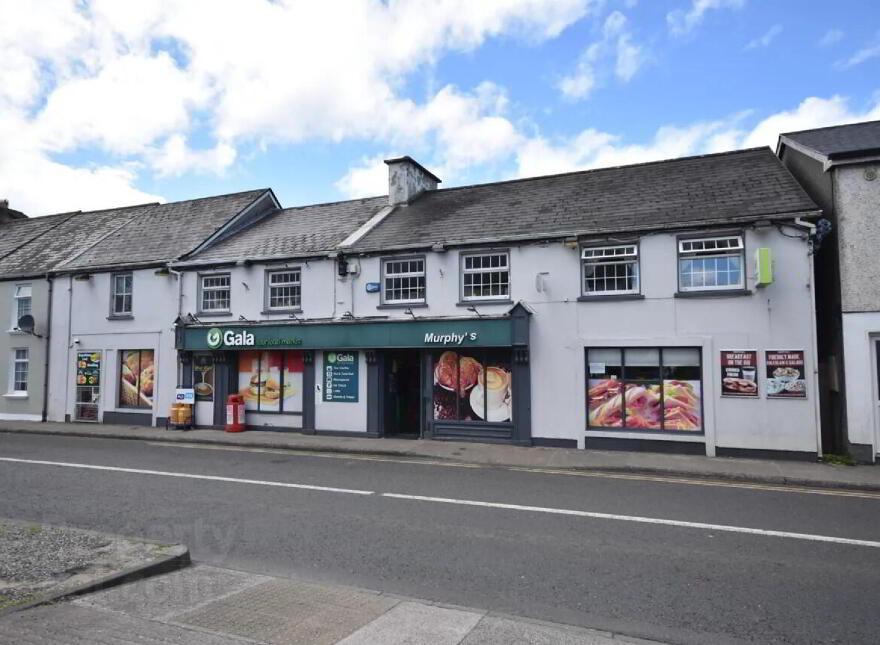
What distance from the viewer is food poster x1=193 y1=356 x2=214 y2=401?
18.1 m

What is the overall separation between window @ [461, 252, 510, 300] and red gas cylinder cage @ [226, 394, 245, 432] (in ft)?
25.4

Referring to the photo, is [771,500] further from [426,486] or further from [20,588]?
[20,588]

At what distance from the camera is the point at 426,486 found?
32.4ft

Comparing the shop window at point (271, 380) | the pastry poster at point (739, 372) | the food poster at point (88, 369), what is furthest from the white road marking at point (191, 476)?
the pastry poster at point (739, 372)

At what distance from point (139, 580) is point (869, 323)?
46.1 ft

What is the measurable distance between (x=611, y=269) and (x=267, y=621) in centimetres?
1180

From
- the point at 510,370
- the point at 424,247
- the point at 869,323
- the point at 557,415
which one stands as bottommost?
the point at 557,415

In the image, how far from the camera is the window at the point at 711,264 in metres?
13.0

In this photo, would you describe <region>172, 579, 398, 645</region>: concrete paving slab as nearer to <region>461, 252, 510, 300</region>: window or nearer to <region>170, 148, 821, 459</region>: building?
<region>170, 148, 821, 459</region>: building

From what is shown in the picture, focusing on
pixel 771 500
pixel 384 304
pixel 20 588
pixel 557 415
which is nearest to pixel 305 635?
pixel 20 588

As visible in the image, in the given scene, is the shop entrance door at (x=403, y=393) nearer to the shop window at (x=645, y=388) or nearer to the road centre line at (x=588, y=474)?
the road centre line at (x=588, y=474)

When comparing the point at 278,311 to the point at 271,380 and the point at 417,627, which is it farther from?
the point at 417,627

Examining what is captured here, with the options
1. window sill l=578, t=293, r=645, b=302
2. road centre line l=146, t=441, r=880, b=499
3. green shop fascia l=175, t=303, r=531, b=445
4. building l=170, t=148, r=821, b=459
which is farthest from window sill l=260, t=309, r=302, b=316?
window sill l=578, t=293, r=645, b=302

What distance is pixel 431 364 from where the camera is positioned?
15.6 m
